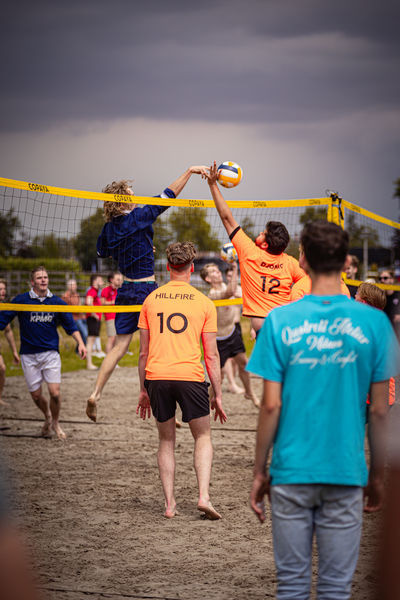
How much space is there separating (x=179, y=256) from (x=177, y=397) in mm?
1091

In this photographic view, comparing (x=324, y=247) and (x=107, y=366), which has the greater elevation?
(x=324, y=247)

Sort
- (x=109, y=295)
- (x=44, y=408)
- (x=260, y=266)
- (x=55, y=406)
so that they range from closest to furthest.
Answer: (x=260, y=266) → (x=55, y=406) → (x=44, y=408) → (x=109, y=295)

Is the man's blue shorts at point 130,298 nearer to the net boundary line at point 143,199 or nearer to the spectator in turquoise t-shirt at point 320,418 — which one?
the net boundary line at point 143,199

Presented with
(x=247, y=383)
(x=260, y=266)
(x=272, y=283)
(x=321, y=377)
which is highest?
(x=260, y=266)

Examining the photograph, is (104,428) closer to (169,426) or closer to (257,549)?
(169,426)

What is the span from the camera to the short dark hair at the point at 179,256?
4.48 metres

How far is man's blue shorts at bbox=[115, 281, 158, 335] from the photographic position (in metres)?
6.30

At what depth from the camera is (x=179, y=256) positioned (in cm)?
448

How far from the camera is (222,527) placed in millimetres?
4445

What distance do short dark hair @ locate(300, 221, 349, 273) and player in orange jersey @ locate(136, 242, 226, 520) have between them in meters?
2.20

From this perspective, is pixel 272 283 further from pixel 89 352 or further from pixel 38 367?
pixel 89 352

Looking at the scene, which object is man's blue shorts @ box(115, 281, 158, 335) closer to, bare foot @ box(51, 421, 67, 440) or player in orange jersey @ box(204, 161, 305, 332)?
player in orange jersey @ box(204, 161, 305, 332)

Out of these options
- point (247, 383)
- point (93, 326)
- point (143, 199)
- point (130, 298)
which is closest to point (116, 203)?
point (143, 199)

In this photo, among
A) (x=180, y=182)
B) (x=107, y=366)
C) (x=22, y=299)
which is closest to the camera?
(x=180, y=182)
